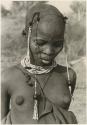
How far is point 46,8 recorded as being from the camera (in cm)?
164

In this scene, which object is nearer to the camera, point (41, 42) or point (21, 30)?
point (41, 42)

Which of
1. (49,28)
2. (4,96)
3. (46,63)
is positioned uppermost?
(49,28)

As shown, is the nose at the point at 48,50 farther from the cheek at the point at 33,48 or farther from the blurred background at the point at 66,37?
the blurred background at the point at 66,37

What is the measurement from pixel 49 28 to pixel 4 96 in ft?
1.00

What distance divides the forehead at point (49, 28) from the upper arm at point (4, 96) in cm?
21

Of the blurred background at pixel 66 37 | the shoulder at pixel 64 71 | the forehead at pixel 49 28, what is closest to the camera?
the forehead at pixel 49 28

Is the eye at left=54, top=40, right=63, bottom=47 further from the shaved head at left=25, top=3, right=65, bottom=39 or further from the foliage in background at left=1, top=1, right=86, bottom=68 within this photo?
the foliage in background at left=1, top=1, right=86, bottom=68

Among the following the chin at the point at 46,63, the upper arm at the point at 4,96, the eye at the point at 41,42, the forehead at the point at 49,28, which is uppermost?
the forehead at the point at 49,28

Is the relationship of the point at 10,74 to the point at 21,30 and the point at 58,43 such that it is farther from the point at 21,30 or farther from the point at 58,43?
the point at 21,30

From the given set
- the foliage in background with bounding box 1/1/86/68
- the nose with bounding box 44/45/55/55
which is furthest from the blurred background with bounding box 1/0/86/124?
the nose with bounding box 44/45/55/55

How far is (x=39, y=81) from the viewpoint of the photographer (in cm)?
167

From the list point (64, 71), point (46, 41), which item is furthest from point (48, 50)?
point (64, 71)

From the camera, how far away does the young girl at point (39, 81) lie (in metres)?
1.62

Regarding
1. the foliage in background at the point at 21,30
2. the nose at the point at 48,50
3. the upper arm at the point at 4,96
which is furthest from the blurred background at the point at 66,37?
the nose at the point at 48,50
